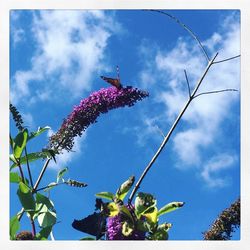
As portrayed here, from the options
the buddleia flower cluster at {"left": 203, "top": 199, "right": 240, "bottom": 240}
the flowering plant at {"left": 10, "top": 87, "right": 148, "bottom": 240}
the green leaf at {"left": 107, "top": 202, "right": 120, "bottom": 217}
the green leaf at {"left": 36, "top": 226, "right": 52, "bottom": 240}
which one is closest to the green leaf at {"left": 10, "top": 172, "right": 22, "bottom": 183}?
the flowering plant at {"left": 10, "top": 87, "right": 148, "bottom": 240}

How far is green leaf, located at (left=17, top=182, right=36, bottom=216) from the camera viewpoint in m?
0.90

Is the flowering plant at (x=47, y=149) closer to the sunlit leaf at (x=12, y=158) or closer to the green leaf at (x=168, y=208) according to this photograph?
the sunlit leaf at (x=12, y=158)

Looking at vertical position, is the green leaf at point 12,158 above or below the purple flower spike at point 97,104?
below

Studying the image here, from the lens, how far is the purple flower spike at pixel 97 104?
3.40ft

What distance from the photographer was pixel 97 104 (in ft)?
3.52

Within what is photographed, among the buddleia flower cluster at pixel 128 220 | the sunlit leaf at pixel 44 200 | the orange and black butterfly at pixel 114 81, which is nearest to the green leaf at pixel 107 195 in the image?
the buddleia flower cluster at pixel 128 220

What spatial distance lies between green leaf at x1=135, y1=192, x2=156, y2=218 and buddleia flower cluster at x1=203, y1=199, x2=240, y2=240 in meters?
0.15

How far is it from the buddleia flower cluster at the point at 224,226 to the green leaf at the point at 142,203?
6.1 inches

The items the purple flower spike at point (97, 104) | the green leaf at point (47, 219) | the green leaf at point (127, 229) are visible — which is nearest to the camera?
the green leaf at point (127, 229)

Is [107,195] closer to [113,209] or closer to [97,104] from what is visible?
[113,209]
